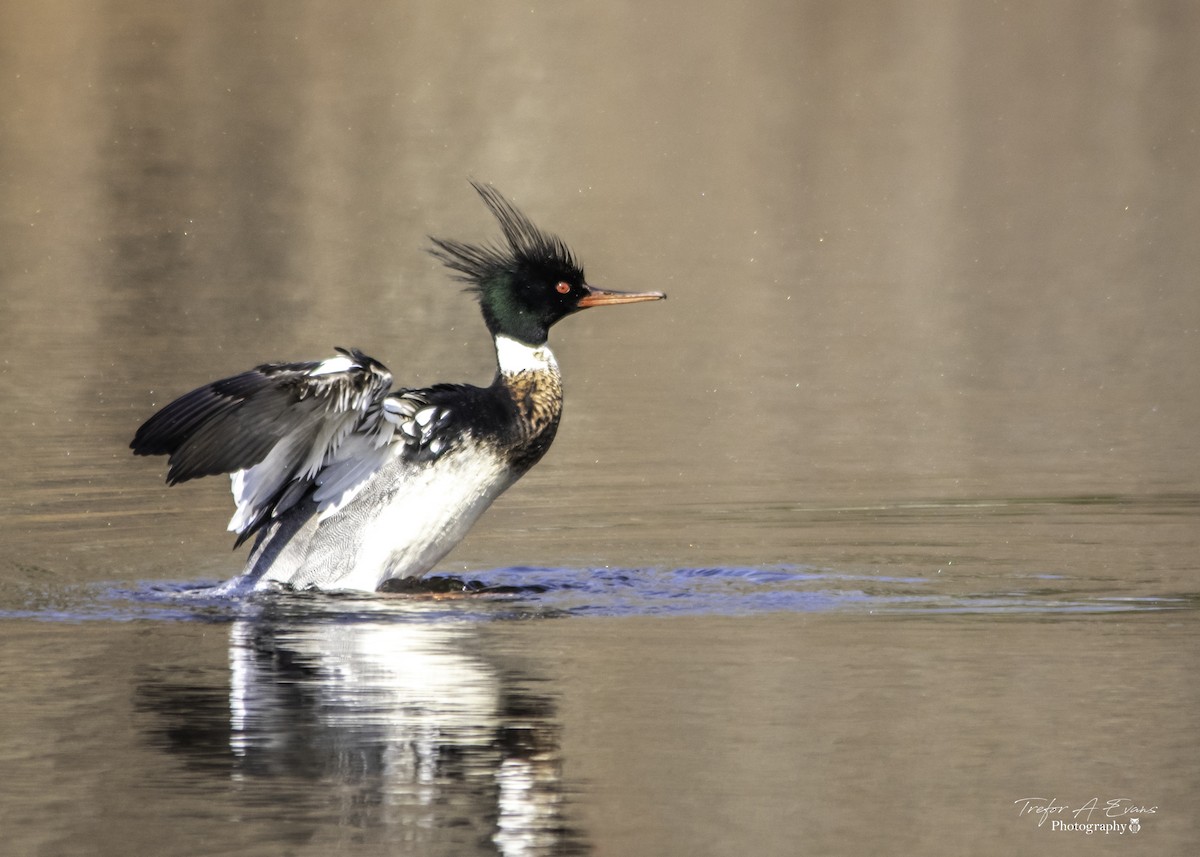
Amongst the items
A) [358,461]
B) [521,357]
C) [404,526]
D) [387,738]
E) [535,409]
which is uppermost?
[521,357]

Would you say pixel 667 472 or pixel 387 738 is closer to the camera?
pixel 387 738

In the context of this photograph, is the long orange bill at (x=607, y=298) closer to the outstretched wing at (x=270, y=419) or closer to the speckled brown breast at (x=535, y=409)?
the speckled brown breast at (x=535, y=409)

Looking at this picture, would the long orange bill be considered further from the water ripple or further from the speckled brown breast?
the water ripple

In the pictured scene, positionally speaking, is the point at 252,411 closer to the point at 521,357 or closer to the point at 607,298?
the point at 521,357

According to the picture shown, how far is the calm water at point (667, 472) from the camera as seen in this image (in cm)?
633

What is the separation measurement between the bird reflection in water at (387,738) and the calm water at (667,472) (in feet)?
0.07

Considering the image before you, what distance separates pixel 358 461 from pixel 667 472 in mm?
2588

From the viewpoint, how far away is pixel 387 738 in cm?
678

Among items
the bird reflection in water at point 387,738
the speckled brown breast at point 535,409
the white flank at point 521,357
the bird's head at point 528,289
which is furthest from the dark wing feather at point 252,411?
the bird's head at point 528,289

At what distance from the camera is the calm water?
6.33 metres

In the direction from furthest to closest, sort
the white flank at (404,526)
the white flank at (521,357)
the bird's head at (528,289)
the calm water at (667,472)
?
the bird's head at (528,289), the white flank at (521,357), the white flank at (404,526), the calm water at (667,472)

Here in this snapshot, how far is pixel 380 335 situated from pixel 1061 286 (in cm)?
543

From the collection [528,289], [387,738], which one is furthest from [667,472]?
[387,738]

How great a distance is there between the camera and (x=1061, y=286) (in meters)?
17.5
